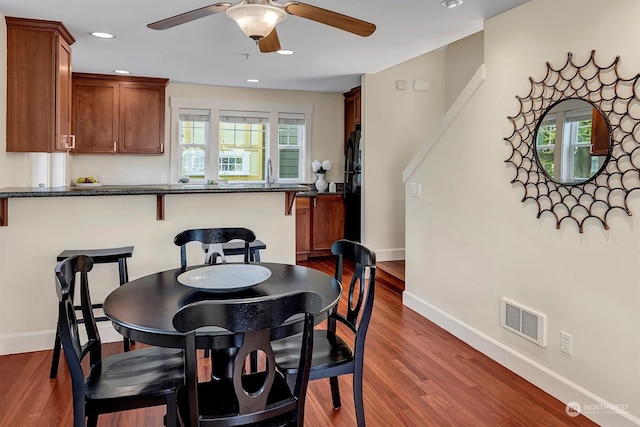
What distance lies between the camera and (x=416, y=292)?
401cm

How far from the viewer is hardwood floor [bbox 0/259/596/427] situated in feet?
7.42

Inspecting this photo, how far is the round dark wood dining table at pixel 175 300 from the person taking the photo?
5.00 ft

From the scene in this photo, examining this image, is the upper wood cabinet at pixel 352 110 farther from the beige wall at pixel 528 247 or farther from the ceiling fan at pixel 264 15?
the ceiling fan at pixel 264 15

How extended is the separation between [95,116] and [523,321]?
17.2 feet

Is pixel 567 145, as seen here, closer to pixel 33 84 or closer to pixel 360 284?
pixel 360 284

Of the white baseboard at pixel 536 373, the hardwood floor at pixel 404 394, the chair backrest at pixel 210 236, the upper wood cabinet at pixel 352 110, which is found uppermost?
the upper wood cabinet at pixel 352 110

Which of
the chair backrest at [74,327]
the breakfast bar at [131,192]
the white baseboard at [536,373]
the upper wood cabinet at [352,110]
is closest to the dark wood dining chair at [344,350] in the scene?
the chair backrest at [74,327]

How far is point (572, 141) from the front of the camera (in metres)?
2.39

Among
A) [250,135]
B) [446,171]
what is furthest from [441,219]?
[250,135]

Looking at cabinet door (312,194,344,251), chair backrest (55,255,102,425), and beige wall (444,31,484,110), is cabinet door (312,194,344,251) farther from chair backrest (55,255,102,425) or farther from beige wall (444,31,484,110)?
chair backrest (55,255,102,425)

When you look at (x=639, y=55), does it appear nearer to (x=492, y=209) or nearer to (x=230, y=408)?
(x=492, y=209)

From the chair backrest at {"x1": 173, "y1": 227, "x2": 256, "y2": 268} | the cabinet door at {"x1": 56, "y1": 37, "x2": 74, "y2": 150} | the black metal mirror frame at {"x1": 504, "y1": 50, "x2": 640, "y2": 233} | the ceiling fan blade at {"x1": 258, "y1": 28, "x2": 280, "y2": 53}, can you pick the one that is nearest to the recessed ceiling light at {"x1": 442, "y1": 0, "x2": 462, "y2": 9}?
the black metal mirror frame at {"x1": 504, "y1": 50, "x2": 640, "y2": 233}

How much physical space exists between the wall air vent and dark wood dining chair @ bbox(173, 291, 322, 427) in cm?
172

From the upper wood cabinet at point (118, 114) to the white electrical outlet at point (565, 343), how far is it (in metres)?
4.97
